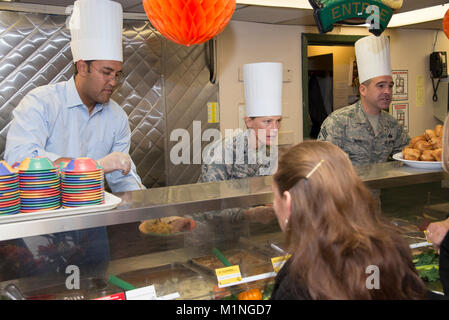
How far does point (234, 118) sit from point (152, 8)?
8.96 ft

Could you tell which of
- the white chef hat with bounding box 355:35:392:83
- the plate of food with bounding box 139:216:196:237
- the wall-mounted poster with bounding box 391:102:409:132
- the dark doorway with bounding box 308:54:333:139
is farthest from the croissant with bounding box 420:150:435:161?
the dark doorway with bounding box 308:54:333:139

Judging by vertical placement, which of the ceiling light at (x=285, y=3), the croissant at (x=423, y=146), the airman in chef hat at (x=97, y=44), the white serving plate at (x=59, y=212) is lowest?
the white serving plate at (x=59, y=212)

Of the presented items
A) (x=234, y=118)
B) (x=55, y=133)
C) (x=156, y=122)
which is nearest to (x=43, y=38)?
(x=156, y=122)

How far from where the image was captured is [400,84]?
5.59m

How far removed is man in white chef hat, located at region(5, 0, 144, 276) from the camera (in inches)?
87.0

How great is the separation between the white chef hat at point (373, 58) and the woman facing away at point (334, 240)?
247cm

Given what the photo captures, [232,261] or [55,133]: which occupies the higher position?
[55,133]

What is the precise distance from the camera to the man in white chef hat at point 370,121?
11.3 feet

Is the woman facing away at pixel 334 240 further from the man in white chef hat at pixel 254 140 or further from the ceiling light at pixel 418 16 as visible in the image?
the ceiling light at pixel 418 16

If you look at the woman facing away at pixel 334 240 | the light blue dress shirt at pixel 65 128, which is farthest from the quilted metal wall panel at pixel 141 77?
the woman facing away at pixel 334 240

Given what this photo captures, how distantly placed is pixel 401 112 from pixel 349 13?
12.5 feet

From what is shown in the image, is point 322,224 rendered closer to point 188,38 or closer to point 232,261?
point 232,261

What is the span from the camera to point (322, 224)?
3.94 ft

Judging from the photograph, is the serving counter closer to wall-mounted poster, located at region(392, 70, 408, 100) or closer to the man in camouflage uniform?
the man in camouflage uniform
